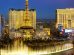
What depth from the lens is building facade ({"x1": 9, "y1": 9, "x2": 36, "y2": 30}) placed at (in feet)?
23.4

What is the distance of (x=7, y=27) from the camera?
21.9ft

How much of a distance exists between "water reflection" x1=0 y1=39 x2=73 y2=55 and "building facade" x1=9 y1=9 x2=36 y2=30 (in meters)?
1.76

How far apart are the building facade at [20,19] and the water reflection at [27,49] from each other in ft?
5.77

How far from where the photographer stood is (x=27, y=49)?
518cm

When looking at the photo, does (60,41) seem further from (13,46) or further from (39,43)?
(13,46)

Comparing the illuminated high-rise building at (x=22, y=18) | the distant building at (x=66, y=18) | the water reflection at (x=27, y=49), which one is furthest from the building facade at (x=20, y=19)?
the water reflection at (x=27, y=49)

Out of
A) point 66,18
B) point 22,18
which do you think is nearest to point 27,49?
point 66,18

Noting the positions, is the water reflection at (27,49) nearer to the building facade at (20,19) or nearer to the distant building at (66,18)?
the distant building at (66,18)

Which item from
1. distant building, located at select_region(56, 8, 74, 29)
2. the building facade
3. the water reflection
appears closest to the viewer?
the water reflection

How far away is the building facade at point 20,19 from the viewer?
713 cm

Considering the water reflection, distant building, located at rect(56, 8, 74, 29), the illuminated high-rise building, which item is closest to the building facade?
the illuminated high-rise building

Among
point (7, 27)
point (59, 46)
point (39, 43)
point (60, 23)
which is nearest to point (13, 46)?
point (39, 43)

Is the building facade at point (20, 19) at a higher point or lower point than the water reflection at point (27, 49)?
higher

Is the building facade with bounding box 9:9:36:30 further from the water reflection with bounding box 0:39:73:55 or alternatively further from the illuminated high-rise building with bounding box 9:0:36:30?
the water reflection with bounding box 0:39:73:55
